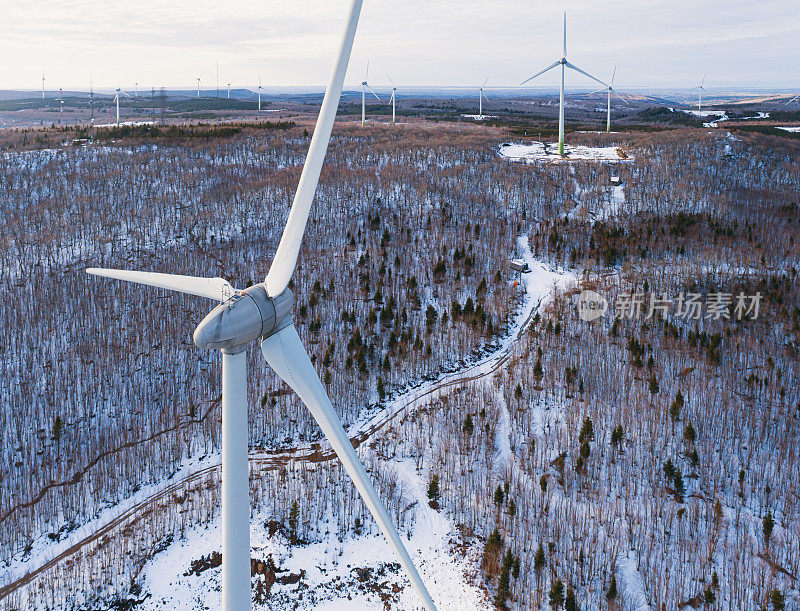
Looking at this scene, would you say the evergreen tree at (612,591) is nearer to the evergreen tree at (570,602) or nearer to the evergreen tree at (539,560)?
the evergreen tree at (570,602)

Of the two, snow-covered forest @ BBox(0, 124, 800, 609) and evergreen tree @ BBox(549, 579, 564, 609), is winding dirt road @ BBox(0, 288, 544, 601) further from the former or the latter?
evergreen tree @ BBox(549, 579, 564, 609)

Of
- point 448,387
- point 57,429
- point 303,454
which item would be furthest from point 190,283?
point 448,387

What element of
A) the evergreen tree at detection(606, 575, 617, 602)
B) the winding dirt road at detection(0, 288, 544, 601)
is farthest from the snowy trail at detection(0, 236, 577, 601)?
the evergreen tree at detection(606, 575, 617, 602)

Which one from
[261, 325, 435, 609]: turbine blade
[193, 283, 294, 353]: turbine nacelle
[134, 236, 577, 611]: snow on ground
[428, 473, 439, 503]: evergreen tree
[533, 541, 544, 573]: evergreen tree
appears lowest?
[134, 236, 577, 611]: snow on ground

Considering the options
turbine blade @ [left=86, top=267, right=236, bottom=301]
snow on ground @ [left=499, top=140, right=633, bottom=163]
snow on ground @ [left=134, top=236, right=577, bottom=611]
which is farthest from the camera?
snow on ground @ [left=499, top=140, right=633, bottom=163]

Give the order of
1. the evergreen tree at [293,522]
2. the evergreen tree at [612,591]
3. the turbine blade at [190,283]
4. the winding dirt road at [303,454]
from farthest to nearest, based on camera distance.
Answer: the evergreen tree at [293,522]
the winding dirt road at [303,454]
the evergreen tree at [612,591]
the turbine blade at [190,283]

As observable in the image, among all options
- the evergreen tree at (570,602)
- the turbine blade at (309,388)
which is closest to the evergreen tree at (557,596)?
the evergreen tree at (570,602)

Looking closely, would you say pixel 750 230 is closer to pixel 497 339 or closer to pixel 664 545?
pixel 497 339
